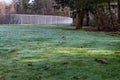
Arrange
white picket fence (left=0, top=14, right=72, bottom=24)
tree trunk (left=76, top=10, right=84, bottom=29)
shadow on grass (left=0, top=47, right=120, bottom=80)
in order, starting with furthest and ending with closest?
white picket fence (left=0, top=14, right=72, bottom=24)
tree trunk (left=76, top=10, right=84, bottom=29)
shadow on grass (left=0, top=47, right=120, bottom=80)

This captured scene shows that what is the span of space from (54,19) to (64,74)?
1417 inches

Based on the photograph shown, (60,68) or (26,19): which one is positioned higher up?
(60,68)

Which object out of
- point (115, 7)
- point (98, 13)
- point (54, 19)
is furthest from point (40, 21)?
point (98, 13)

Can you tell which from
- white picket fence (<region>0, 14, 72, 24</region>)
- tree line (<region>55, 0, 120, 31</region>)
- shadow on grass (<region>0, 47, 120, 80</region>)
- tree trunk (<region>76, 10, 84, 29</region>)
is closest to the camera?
shadow on grass (<region>0, 47, 120, 80</region>)

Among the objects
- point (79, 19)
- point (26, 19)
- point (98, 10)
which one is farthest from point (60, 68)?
point (26, 19)

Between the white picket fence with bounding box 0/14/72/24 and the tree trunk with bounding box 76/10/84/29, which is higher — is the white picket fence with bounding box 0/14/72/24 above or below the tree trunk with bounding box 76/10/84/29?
below

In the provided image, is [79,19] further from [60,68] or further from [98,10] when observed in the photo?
[60,68]

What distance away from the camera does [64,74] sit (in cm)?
445

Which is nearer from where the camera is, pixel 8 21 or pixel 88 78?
pixel 88 78

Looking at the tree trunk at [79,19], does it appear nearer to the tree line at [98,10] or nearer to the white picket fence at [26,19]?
the tree line at [98,10]

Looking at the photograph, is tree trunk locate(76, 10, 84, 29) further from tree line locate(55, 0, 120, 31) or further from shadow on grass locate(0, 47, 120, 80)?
shadow on grass locate(0, 47, 120, 80)

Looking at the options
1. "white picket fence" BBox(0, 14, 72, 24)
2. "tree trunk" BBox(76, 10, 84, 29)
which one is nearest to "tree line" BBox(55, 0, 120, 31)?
"tree trunk" BBox(76, 10, 84, 29)

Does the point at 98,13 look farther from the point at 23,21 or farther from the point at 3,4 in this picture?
the point at 3,4

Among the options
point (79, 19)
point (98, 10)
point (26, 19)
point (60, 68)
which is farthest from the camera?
point (26, 19)
